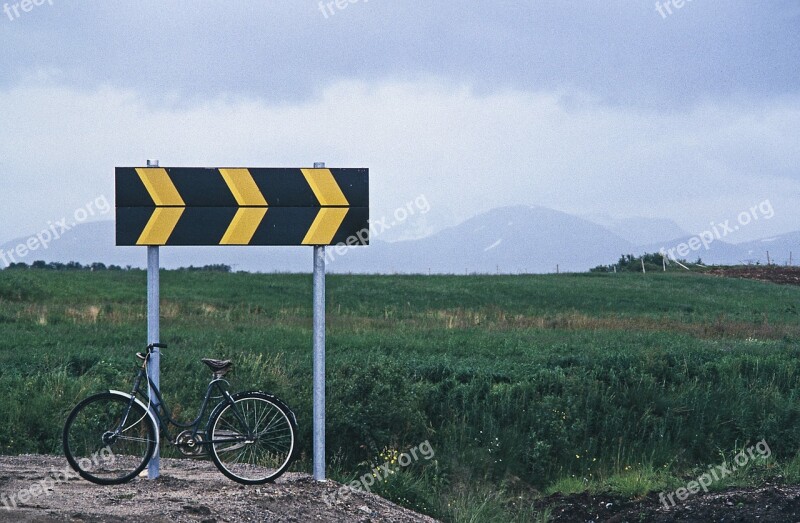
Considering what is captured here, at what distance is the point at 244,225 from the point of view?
881 centimetres

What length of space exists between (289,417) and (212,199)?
2.31 m

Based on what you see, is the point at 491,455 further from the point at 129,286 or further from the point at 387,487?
the point at 129,286

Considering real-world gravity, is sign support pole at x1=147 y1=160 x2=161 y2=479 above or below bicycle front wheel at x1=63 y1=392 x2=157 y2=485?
above

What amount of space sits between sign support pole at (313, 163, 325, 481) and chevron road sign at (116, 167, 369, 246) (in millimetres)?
245

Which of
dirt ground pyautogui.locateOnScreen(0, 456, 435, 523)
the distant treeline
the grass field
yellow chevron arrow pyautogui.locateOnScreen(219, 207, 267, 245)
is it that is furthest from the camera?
the distant treeline

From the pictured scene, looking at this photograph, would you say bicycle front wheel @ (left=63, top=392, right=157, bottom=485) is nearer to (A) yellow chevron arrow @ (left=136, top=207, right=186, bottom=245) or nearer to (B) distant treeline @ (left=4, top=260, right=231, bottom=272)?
(A) yellow chevron arrow @ (left=136, top=207, right=186, bottom=245)

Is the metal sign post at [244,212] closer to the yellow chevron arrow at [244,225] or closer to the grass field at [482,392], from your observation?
the yellow chevron arrow at [244,225]

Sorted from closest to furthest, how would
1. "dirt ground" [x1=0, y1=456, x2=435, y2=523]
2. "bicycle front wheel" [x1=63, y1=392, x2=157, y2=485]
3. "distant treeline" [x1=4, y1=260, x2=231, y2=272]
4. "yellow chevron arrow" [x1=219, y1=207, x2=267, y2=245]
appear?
1. "dirt ground" [x1=0, y1=456, x2=435, y2=523]
2. "bicycle front wheel" [x1=63, y1=392, x2=157, y2=485]
3. "yellow chevron arrow" [x1=219, y1=207, x2=267, y2=245]
4. "distant treeline" [x1=4, y1=260, x2=231, y2=272]

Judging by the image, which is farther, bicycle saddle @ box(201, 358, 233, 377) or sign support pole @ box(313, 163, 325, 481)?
sign support pole @ box(313, 163, 325, 481)

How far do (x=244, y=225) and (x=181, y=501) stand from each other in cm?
274

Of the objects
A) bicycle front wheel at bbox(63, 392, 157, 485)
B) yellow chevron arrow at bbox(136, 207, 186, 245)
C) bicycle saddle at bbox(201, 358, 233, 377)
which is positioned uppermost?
yellow chevron arrow at bbox(136, 207, 186, 245)

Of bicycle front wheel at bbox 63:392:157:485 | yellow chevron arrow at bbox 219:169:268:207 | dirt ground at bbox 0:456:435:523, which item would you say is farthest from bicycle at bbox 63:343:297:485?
yellow chevron arrow at bbox 219:169:268:207

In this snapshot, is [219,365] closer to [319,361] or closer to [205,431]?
[205,431]

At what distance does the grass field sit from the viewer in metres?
13.1
